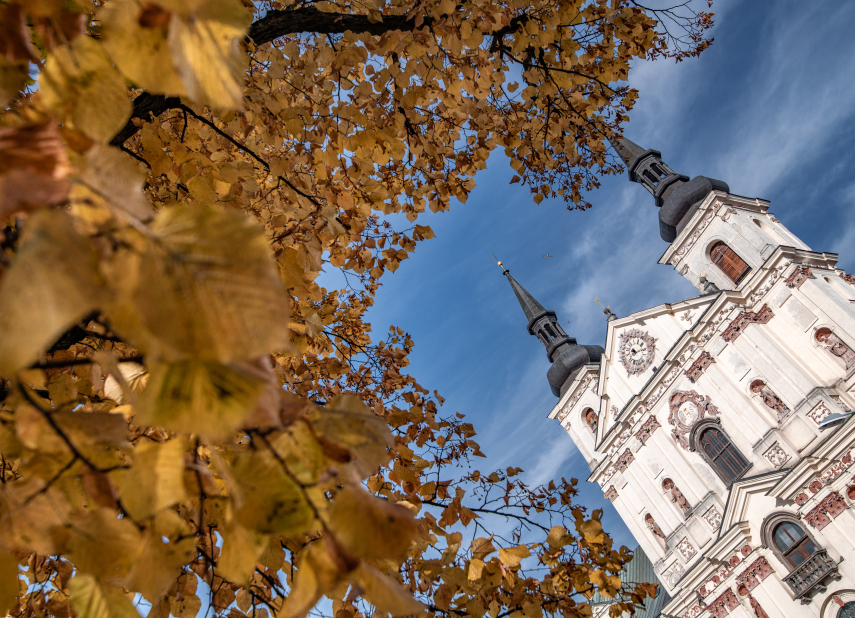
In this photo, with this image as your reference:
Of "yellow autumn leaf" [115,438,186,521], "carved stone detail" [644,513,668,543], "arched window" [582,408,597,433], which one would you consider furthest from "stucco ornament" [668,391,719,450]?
"yellow autumn leaf" [115,438,186,521]

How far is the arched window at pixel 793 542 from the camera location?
1549 cm

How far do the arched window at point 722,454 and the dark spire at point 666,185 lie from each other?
11.6 meters

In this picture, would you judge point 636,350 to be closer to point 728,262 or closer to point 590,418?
point 590,418

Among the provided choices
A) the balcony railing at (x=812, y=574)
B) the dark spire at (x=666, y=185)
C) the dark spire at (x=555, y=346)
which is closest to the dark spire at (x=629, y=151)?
the dark spire at (x=666, y=185)

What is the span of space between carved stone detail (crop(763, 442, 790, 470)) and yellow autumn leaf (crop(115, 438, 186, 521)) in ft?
68.9

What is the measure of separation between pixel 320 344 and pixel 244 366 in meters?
4.15

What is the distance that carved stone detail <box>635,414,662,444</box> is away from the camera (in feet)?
70.9

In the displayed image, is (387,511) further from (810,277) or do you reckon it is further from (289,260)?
(810,277)

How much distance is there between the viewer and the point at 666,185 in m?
28.5

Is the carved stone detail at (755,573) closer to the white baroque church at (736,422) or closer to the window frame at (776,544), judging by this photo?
the white baroque church at (736,422)

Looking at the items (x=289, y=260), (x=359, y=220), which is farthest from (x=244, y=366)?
(x=359, y=220)

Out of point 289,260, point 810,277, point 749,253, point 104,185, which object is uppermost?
point 749,253

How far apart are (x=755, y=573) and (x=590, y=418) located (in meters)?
10.2

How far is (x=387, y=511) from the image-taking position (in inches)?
25.9
